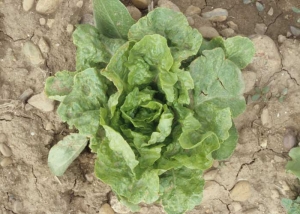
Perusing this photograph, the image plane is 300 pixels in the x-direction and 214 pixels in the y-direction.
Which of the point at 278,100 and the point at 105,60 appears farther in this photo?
the point at 278,100

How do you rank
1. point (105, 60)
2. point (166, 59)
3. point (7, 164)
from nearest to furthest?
point (166, 59)
point (105, 60)
point (7, 164)

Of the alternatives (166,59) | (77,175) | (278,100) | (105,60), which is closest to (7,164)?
(77,175)

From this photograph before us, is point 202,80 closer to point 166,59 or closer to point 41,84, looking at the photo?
point 166,59

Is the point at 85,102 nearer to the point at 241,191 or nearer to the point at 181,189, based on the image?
the point at 181,189

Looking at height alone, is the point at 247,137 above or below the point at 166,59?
below

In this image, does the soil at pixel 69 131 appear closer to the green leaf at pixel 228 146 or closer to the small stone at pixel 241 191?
the small stone at pixel 241 191

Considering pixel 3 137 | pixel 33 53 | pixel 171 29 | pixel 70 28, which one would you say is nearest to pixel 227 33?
pixel 171 29

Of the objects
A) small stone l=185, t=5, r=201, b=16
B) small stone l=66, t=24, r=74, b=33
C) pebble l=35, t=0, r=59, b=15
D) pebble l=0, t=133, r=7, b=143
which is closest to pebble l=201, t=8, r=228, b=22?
small stone l=185, t=5, r=201, b=16

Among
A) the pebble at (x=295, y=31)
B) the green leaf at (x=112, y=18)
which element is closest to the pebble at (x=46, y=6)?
the green leaf at (x=112, y=18)
